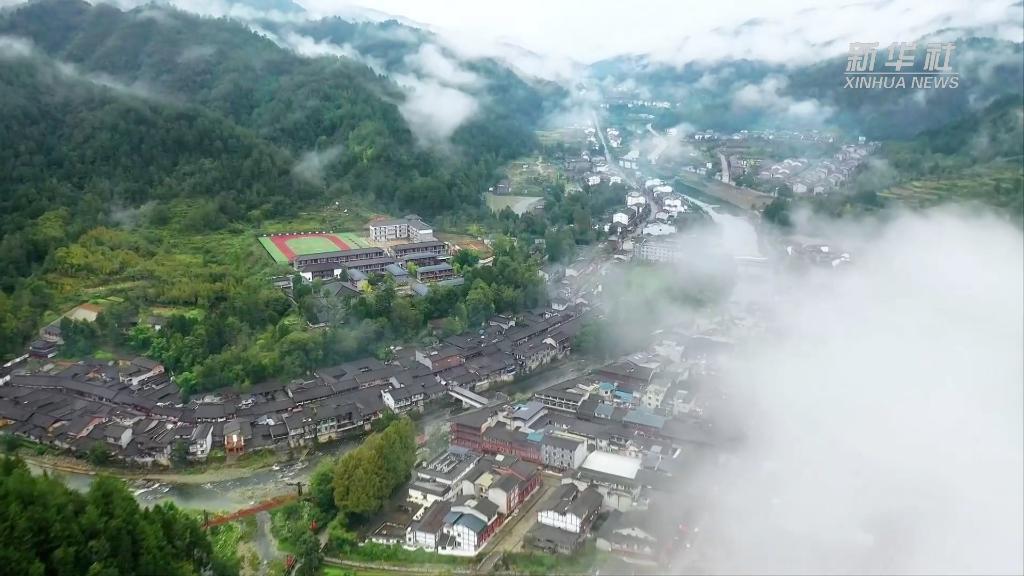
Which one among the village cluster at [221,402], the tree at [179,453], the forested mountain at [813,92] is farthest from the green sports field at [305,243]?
the forested mountain at [813,92]

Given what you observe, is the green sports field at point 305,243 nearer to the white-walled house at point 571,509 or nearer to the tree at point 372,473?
the tree at point 372,473

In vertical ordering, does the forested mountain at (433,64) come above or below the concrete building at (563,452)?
above

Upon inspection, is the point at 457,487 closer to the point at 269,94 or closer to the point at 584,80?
the point at 269,94

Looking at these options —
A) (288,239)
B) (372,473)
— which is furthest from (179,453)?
(288,239)

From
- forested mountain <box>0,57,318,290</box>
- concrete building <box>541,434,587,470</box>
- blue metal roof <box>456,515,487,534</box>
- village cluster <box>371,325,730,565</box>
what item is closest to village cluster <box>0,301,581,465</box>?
village cluster <box>371,325,730,565</box>

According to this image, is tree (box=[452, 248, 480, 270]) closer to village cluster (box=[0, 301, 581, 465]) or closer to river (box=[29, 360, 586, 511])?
village cluster (box=[0, 301, 581, 465])

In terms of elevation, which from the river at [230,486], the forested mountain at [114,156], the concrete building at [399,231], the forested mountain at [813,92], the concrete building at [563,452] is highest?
the forested mountain at [813,92]

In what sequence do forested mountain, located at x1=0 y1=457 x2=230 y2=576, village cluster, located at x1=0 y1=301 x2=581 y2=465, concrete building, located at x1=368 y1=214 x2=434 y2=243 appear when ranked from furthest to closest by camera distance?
1. concrete building, located at x1=368 y1=214 x2=434 y2=243
2. village cluster, located at x1=0 y1=301 x2=581 y2=465
3. forested mountain, located at x1=0 y1=457 x2=230 y2=576

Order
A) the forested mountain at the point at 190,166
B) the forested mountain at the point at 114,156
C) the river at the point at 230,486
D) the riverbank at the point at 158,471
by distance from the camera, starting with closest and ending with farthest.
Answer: the river at the point at 230,486 → the riverbank at the point at 158,471 → the forested mountain at the point at 190,166 → the forested mountain at the point at 114,156
